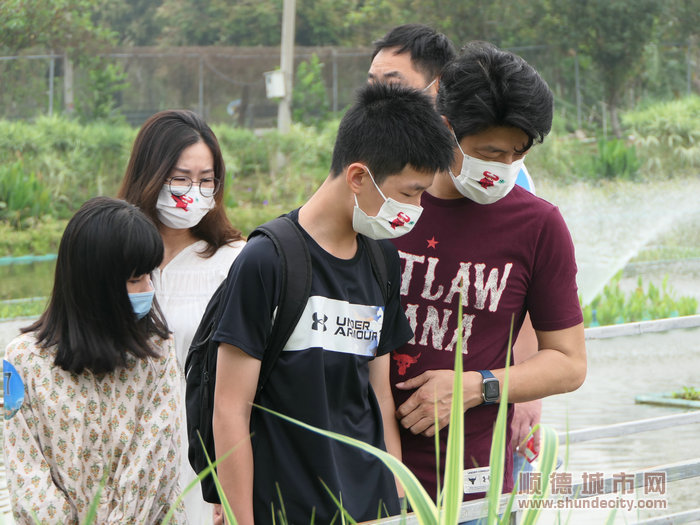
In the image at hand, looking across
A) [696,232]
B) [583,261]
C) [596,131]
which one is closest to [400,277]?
[583,261]

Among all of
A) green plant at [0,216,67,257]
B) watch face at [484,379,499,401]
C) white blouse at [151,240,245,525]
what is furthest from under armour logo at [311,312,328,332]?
green plant at [0,216,67,257]

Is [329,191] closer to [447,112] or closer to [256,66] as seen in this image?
[447,112]

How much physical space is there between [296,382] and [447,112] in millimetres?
751

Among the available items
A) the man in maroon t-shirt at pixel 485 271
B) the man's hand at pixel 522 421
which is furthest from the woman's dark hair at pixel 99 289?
the man's hand at pixel 522 421

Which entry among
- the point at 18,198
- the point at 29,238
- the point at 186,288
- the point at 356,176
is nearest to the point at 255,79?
the point at 18,198

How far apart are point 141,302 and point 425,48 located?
1371mm

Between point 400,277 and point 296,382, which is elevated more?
→ point 400,277

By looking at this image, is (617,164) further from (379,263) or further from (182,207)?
(379,263)

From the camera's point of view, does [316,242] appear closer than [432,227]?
Yes

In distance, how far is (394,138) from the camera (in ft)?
6.96

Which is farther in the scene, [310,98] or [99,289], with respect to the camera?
[310,98]

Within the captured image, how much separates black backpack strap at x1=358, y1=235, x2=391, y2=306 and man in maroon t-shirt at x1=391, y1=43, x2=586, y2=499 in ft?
0.52

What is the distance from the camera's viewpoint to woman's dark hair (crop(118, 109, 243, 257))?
304 centimetres

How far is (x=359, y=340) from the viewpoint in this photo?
2096 mm
